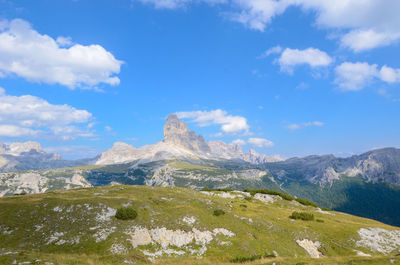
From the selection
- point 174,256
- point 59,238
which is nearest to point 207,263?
point 174,256

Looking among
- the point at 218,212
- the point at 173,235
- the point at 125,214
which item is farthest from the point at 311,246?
the point at 125,214

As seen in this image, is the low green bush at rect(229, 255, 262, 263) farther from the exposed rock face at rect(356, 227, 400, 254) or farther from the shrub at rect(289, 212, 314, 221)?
the shrub at rect(289, 212, 314, 221)

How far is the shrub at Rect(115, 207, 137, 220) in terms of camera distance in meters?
40.1

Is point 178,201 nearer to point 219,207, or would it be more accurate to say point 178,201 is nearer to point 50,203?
point 219,207

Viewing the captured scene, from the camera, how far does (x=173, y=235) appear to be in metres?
37.6

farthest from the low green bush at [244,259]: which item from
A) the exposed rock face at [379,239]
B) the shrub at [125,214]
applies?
the exposed rock face at [379,239]

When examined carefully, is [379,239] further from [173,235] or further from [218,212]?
[173,235]

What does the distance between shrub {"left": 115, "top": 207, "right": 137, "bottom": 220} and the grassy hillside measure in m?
0.75

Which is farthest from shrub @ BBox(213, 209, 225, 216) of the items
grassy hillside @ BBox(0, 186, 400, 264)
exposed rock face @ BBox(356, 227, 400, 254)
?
exposed rock face @ BBox(356, 227, 400, 254)

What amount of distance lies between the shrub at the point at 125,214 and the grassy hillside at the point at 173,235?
0.75 meters

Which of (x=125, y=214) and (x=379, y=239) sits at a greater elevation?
(x=125, y=214)

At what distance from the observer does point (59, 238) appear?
112 feet

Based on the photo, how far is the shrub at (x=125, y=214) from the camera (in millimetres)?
40062

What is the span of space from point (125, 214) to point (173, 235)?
9539 millimetres
